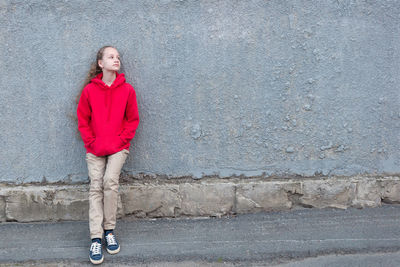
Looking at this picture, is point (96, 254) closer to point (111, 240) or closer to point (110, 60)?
point (111, 240)

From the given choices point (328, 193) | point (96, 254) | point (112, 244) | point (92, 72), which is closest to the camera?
point (96, 254)

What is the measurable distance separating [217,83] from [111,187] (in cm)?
134

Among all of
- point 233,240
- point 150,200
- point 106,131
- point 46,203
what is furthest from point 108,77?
point 233,240

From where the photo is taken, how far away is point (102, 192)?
3199 millimetres

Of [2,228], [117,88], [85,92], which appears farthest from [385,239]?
[2,228]

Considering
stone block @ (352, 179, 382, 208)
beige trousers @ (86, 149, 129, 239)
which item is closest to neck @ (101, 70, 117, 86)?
beige trousers @ (86, 149, 129, 239)

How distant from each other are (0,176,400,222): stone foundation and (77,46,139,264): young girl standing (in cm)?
42

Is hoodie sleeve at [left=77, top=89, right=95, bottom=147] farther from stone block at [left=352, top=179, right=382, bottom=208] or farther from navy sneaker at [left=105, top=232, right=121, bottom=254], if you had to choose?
stone block at [left=352, top=179, right=382, bottom=208]

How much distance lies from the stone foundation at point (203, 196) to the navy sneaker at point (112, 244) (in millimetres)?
479

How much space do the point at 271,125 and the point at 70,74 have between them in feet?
6.29

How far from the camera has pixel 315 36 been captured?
3.54 meters

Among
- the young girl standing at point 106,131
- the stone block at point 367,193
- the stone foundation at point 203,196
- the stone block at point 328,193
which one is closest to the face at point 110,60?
the young girl standing at point 106,131

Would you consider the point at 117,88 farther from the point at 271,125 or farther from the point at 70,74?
the point at 271,125

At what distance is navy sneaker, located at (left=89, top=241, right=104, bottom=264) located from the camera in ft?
9.54
